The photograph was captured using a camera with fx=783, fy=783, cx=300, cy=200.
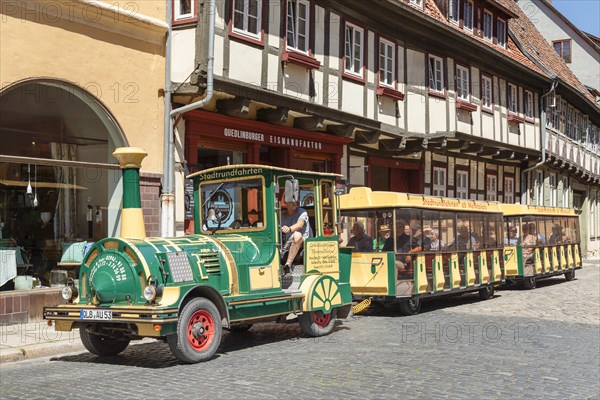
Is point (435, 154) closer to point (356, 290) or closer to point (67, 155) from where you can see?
point (356, 290)

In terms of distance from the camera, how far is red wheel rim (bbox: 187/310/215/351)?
8.22m

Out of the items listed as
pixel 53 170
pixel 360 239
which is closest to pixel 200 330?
pixel 53 170

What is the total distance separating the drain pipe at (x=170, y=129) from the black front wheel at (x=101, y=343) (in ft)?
16.0

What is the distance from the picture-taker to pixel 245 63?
14734mm

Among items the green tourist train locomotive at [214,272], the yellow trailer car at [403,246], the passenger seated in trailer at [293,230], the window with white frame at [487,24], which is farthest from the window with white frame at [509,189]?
the passenger seated in trailer at [293,230]

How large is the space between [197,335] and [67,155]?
5.50 meters

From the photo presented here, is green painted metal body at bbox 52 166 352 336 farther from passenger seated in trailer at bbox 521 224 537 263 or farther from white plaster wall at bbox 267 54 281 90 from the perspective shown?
passenger seated in trailer at bbox 521 224 537 263

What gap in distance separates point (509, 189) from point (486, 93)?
208 inches

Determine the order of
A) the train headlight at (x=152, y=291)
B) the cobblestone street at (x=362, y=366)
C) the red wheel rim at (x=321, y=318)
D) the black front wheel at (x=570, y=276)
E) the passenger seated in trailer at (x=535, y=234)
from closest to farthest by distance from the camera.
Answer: the cobblestone street at (x=362, y=366)
the train headlight at (x=152, y=291)
the red wheel rim at (x=321, y=318)
the passenger seated in trailer at (x=535, y=234)
the black front wheel at (x=570, y=276)

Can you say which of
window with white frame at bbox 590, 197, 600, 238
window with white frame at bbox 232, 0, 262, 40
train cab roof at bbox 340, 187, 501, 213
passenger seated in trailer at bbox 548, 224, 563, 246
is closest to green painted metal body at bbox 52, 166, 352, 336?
train cab roof at bbox 340, 187, 501, 213

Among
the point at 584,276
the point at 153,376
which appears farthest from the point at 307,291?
the point at 584,276

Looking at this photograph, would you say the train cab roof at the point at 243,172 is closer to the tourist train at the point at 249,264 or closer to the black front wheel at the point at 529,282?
the tourist train at the point at 249,264

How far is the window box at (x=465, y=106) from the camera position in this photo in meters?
22.8

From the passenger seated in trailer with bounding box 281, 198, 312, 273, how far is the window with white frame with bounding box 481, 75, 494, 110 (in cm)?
1595
